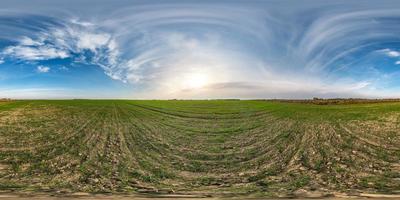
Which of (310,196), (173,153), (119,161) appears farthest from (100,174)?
(310,196)

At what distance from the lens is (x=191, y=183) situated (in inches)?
458

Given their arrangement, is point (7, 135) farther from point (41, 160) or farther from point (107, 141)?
point (41, 160)

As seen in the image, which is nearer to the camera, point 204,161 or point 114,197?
point 114,197

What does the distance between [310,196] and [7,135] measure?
762 inches

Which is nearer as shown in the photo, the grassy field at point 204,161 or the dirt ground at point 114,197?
the dirt ground at point 114,197

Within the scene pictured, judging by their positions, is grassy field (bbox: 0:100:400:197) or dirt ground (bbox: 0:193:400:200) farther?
grassy field (bbox: 0:100:400:197)

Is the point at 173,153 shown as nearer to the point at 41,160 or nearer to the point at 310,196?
the point at 41,160

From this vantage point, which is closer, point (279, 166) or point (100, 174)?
point (100, 174)

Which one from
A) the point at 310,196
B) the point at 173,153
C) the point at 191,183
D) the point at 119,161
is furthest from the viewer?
the point at 173,153

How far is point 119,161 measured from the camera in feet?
48.6

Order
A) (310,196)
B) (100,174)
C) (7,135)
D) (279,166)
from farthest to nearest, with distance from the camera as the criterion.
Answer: (7,135)
(279,166)
(100,174)
(310,196)

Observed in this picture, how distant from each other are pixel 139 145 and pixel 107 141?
74.9 inches

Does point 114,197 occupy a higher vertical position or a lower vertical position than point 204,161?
higher

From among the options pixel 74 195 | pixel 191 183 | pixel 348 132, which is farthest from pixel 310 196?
pixel 348 132
